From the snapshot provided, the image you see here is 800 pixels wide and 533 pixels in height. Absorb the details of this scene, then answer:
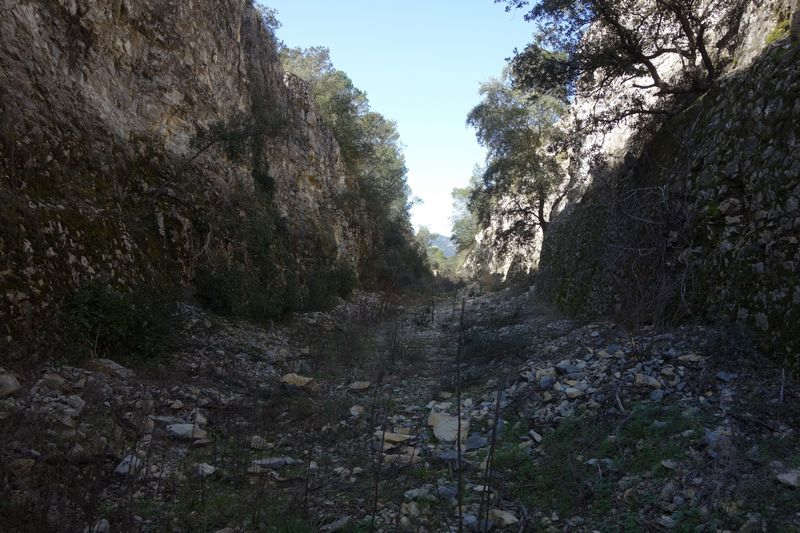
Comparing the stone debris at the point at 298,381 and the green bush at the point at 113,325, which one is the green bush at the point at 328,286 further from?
the green bush at the point at 113,325

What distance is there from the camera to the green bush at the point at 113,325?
5727 millimetres

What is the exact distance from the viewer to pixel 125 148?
8953mm

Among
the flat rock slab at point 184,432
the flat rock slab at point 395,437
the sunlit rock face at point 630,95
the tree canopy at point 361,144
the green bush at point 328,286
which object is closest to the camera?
the flat rock slab at point 184,432

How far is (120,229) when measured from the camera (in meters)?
7.65

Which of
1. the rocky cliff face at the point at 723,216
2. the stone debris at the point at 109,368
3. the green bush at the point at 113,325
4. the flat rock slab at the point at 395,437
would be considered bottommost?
the flat rock slab at the point at 395,437

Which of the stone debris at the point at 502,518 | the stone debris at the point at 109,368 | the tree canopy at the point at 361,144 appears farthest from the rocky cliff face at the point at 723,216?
the tree canopy at the point at 361,144

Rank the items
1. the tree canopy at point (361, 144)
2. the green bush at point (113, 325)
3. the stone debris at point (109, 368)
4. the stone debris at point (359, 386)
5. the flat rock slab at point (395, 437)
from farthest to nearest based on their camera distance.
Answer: the tree canopy at point (361, 144) < the stone debris at point (359, 386) < the green bush at point (113, 325) < the stone debris at point (109, 368) < the flat rock slab at point (395, 437)

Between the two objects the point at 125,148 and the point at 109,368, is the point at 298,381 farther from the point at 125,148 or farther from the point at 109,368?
the point at 125,148

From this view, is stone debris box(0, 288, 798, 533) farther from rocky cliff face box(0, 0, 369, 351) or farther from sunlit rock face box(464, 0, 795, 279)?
sunlit rock face box(464, 0, 795, 279)

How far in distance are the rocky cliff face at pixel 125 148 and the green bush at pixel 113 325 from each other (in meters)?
0.27

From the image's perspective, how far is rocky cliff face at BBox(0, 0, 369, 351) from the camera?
19.7ft

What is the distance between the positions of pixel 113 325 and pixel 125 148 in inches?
176

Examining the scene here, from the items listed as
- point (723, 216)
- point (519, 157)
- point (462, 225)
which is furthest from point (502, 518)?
point (462, 225)

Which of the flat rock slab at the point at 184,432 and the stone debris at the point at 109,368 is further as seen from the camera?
the stone debris at the point at 109,368
